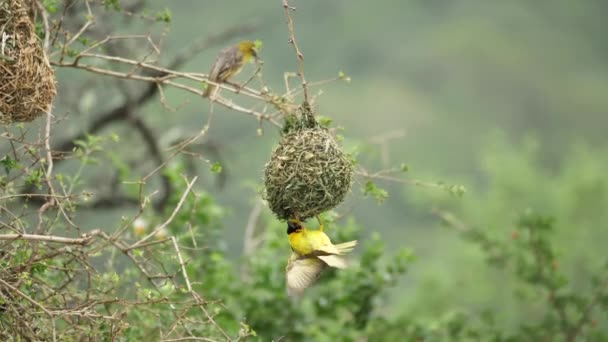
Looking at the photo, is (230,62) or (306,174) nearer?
(306,174)

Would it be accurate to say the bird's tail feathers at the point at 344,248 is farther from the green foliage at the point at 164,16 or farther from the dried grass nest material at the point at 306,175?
the green foliage at the point at 164,16

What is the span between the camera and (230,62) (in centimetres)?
516

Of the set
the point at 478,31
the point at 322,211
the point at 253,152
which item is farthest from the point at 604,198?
the point at 478,31

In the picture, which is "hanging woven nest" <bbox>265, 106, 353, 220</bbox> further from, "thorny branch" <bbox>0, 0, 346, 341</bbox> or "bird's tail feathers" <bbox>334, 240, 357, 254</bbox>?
"thorny branch" <bbox>0, 0, 346, 341</bbox>

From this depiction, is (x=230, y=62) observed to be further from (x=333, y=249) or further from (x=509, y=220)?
(x=509, y=220)

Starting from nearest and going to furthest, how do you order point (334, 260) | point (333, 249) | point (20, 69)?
point (20, 69), point (334, 260), point (333, 249)

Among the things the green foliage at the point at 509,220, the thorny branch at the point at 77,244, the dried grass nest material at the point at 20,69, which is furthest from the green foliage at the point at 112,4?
the green foliage at the point at 509,220

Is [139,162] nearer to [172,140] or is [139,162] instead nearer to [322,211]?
[172,140]

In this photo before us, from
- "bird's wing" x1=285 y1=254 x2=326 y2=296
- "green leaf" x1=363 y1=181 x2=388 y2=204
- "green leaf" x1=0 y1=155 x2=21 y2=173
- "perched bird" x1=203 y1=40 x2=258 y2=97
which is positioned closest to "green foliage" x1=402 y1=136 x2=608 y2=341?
"perched bird" x1=203 y1=40 x2=258 y2=97

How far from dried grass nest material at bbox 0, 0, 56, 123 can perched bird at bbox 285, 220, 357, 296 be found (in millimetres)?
1253

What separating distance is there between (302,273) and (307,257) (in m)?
0.09

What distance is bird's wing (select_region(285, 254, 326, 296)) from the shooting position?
4129 mm

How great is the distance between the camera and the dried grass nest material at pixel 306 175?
163 inches

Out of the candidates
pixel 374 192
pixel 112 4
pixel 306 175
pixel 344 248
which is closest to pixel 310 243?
pixel 344 248
